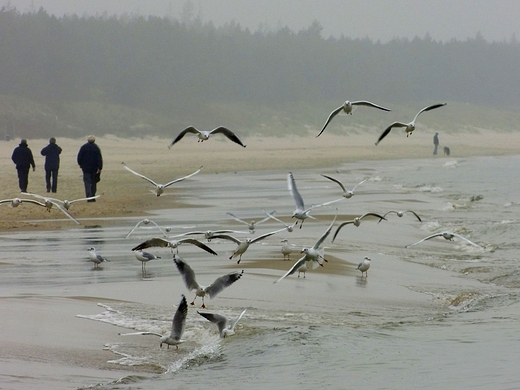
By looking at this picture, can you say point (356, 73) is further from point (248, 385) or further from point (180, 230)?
point (248, 385)

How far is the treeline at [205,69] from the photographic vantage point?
87812 millimetres

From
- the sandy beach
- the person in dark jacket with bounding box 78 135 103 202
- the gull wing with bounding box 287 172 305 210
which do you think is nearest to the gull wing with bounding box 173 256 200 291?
the sandy beach

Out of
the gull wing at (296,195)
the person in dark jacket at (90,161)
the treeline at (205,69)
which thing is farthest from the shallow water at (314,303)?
the treeline at (205,69)

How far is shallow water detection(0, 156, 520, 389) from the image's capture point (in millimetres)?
8688

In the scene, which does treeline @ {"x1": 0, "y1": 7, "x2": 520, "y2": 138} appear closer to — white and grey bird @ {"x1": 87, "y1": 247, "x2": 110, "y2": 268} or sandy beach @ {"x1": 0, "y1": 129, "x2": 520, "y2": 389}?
sandy beach @ {"x1": 0, "y1": 129, "x2": 520, "y2": 389}

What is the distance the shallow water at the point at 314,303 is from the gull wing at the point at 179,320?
9.3 inches

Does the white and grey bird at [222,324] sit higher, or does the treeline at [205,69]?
the treeline at [205,69]

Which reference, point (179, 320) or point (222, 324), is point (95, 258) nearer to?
point (222, 324)

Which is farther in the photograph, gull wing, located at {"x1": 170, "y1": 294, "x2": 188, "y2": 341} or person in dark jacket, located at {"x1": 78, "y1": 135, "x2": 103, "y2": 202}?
person in dark jacket, located at {"x1": 78, "y1": 135, "x2": 103, "y2": 202}

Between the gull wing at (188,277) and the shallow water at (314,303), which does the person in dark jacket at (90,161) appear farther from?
the gull wing at (188,277)

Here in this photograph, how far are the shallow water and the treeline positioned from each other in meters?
56.4

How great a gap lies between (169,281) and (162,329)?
2.84 m

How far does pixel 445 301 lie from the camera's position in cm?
1236

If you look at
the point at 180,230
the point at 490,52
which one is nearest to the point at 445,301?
the point at 180,230
